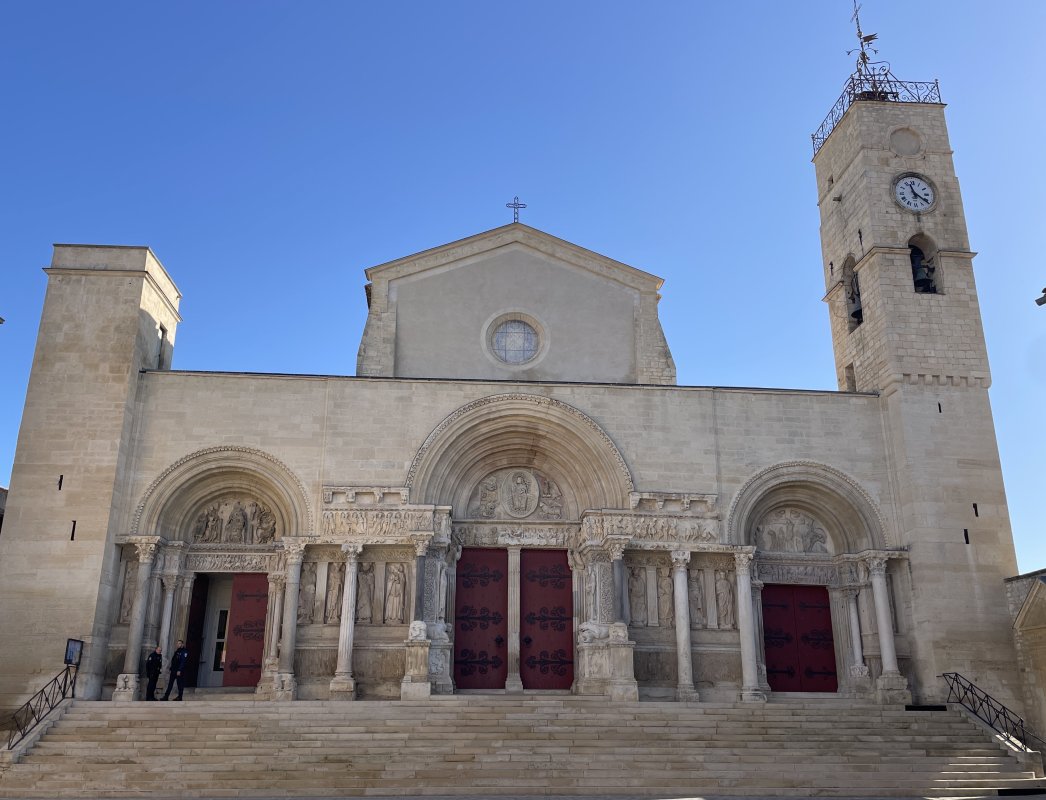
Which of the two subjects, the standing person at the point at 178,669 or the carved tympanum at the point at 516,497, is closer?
the standing person at the point at 178,669

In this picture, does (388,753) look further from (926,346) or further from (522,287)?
(926,346)

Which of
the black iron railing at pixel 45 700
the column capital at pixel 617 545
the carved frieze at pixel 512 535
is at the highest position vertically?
the carved frieze at pixel 512 535

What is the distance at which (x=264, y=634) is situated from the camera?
17.5m

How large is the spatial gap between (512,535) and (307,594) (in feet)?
13.3

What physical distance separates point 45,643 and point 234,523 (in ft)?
12.5

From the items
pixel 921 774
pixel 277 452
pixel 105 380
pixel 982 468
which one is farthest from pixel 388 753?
pixel 982 468

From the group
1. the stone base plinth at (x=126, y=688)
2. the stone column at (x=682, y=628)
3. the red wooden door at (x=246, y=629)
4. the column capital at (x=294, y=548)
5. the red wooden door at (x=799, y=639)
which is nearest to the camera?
the stone base plinth at (x=126, y=688)

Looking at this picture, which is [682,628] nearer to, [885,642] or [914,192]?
[885,642]

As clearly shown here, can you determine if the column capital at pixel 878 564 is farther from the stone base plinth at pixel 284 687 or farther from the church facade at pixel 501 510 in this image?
the stone base plinth at pixel 284 687

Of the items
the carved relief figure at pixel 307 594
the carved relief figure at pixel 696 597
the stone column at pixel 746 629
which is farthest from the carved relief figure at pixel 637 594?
the carved relief figure at pixel 307 594

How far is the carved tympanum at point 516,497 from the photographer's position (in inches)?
729

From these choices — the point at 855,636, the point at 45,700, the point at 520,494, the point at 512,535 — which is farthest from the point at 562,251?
the point at 45,700

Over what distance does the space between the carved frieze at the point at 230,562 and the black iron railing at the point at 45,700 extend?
286 centimetres

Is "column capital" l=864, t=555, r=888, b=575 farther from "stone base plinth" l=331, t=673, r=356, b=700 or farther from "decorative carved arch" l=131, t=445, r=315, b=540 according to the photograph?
"decorative carved arch" l=131, t=445, r=315, b=540
